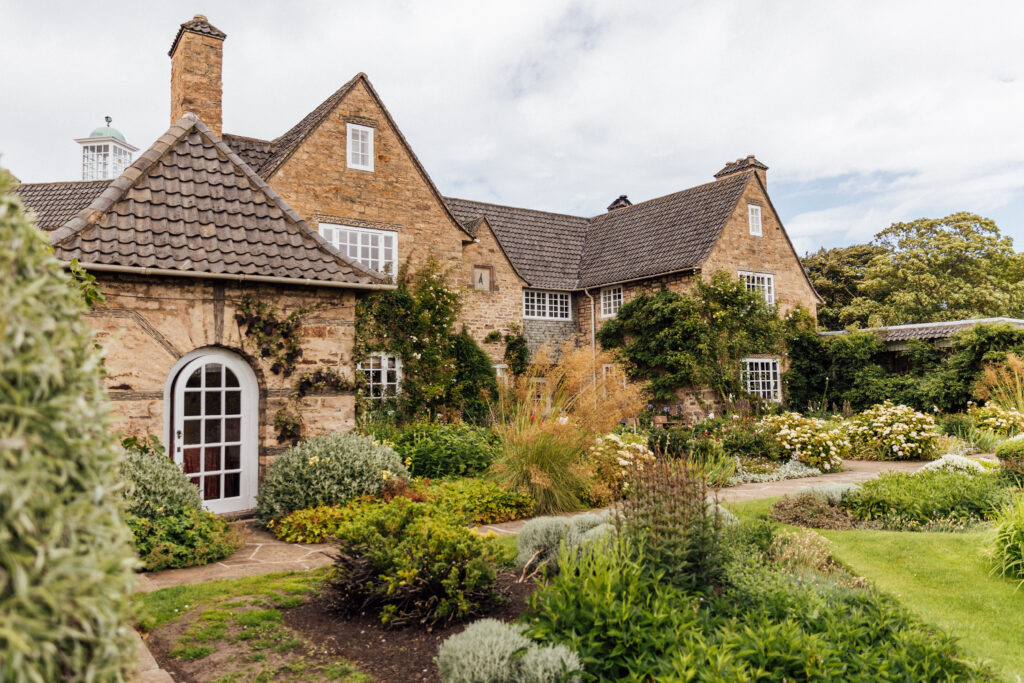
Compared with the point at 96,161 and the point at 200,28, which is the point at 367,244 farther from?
the point at 96,161

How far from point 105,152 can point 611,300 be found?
39.0 meters

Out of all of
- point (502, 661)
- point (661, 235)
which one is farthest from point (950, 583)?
point (661, 235)

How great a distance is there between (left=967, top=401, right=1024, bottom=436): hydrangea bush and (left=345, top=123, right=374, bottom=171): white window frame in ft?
55.0

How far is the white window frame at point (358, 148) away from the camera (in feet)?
55.1

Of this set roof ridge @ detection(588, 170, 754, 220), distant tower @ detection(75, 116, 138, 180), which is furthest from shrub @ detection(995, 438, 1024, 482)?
distant tower @ detection(75, 116, 138, 180)

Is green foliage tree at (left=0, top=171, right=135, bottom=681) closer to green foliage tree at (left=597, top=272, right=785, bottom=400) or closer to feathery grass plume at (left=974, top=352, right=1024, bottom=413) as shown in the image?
green foliage tree at (left=597, top=272, right=785, bottom=400)

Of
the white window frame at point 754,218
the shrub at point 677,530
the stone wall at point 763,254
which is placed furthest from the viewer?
the white window frame at point 754,218

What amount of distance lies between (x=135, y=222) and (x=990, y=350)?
2119 cm

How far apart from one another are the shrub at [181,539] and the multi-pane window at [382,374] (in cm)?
896

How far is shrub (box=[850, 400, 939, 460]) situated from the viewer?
49.2 ft

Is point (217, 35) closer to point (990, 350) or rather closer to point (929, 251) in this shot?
point (990, 350)

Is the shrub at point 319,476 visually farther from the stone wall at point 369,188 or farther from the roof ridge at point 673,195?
the roof ridge at point 673,195

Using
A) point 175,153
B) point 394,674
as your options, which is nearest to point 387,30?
point 175,153

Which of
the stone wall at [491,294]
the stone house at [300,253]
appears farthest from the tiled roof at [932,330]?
the stone wall at [491,294]
